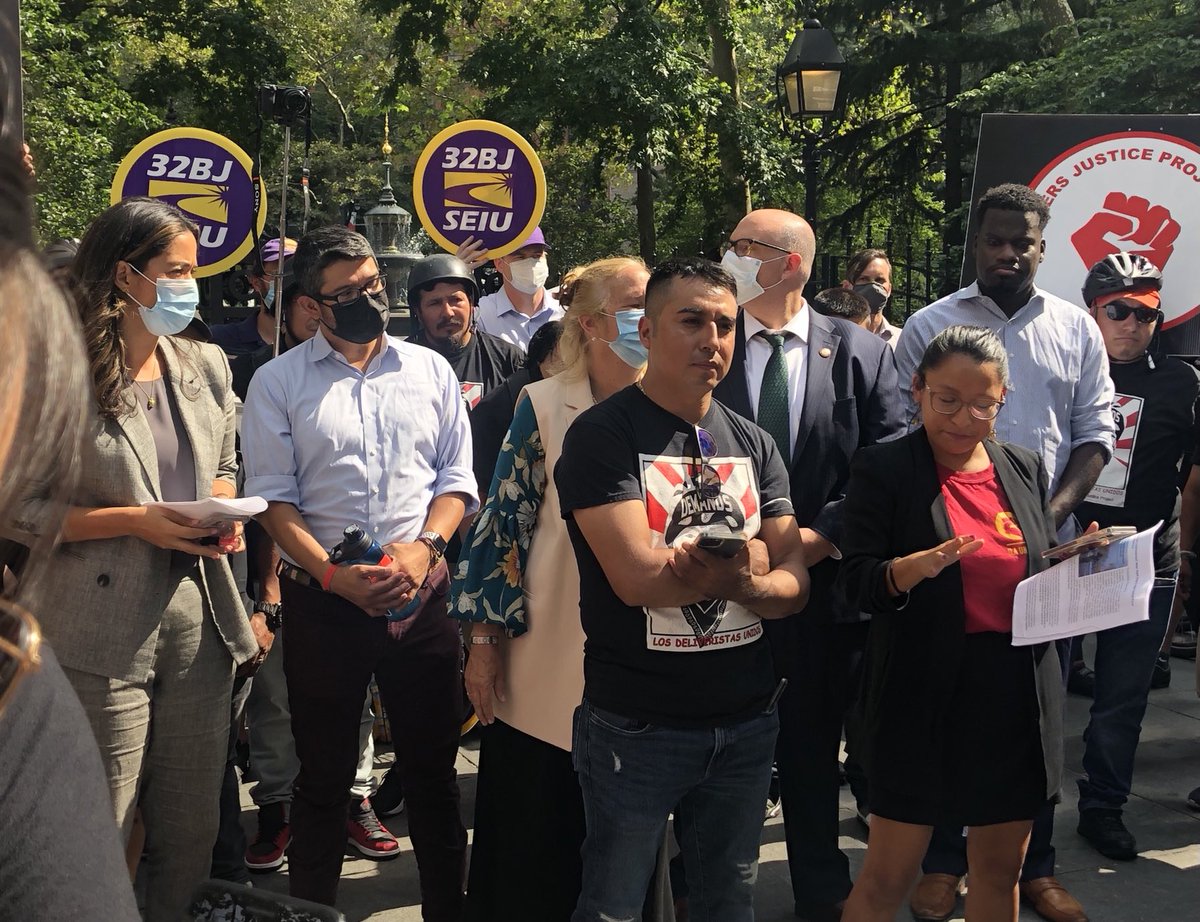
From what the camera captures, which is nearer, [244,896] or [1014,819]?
[244,896]

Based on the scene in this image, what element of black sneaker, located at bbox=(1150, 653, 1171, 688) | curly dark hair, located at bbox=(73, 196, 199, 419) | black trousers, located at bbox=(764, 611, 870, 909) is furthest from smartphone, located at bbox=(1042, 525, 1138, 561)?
black sneaker, located at bbox=(1150, 653, 1171, 688)

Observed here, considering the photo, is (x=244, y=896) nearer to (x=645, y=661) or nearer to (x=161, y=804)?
(x=645, y=661)

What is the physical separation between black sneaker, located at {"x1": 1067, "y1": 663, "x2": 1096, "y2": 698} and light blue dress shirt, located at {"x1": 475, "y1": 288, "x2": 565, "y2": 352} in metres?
3.43

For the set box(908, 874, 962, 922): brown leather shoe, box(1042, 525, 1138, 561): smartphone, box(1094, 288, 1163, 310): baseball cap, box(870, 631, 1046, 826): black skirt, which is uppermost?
box(1094, 288, 1163, 310): baseball cap

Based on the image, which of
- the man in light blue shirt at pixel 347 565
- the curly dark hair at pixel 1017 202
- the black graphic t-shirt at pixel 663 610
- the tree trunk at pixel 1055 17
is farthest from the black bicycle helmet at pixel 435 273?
the tree trunk at pixel 1055 17

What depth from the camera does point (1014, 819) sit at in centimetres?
340

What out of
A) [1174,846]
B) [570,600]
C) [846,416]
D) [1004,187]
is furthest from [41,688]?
[1174,846]

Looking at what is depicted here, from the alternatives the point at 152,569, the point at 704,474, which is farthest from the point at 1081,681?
the point at 152,569

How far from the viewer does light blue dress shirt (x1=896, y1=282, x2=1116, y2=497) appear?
14.3 ft

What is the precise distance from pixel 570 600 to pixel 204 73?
67.9 feet

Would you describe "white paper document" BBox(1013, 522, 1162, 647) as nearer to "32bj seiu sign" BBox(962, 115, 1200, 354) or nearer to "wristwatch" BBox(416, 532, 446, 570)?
"wristwatch" BBox(416, 532, 446, 570)

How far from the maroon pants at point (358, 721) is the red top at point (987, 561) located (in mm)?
1577

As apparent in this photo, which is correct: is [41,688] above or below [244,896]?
above

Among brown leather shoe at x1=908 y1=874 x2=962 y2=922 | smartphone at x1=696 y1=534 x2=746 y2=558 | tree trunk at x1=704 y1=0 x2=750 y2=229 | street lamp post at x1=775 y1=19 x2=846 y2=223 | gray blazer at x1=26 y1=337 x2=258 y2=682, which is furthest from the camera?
tree trunk at x1=704 y1=0 x2=750 y2=229
